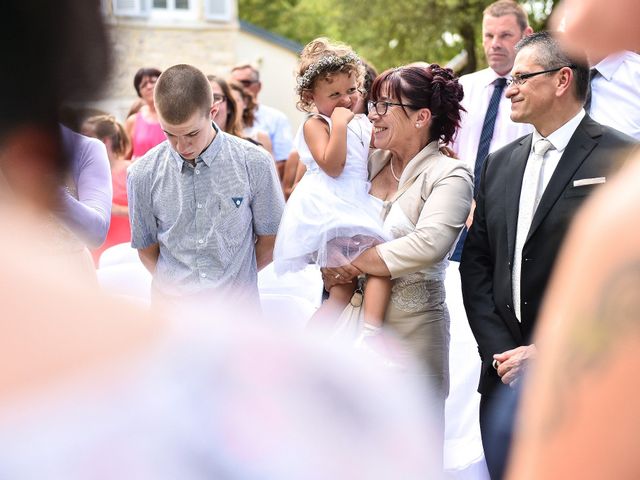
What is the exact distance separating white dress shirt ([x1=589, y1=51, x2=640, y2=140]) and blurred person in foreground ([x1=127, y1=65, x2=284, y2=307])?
2.04 meters

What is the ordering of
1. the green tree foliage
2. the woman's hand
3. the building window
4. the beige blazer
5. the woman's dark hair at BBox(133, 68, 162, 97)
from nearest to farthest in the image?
the beige blazer < the woman's hand < the woman's dark hair at BBox(133, 68, 162, 97) < the green tree foliage < the building window

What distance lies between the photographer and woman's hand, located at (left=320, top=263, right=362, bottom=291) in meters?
4.04

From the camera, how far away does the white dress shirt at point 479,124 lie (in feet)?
18.6

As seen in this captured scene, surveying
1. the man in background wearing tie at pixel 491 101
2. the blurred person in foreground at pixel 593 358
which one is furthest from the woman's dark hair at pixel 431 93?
the blurred person in foreground at pixel 593 358

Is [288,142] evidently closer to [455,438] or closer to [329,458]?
[455,438]

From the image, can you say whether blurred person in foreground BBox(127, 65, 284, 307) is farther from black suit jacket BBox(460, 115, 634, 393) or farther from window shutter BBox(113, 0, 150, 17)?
window shutter BBox(113, 0, 150, 17)

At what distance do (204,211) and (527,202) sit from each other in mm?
1534

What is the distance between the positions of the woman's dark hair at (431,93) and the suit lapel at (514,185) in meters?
0.36

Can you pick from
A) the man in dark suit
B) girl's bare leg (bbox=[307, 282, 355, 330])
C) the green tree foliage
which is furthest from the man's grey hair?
the green tree foliage

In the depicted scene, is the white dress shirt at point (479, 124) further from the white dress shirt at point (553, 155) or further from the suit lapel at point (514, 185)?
the white dress shirt at point (553, 155)

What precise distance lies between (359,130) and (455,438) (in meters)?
1.92

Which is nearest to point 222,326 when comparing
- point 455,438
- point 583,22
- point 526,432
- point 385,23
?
point 526,432

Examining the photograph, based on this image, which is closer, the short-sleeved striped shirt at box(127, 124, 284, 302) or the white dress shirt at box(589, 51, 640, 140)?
the short-sleeved striped shirt at box(127, 124, 284, 302)

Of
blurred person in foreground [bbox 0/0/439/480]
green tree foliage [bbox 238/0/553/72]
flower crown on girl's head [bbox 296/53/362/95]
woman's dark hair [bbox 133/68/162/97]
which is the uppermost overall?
blurred person in foreground [bbox 0/0/439/480]
